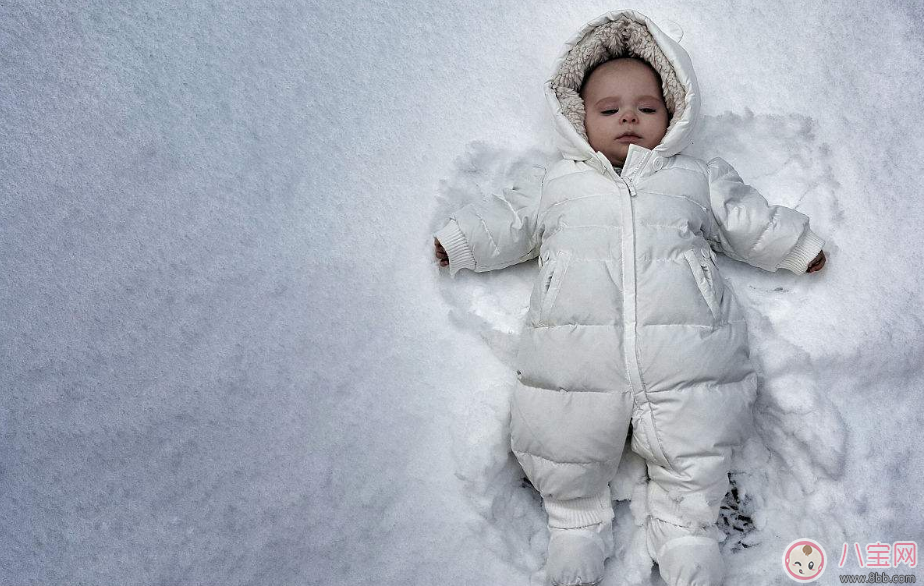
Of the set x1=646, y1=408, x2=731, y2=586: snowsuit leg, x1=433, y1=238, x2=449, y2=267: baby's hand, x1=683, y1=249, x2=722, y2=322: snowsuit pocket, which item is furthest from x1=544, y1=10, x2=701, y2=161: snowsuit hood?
x1=646, y1=408, x2=731, y2=586: snowsuit leg

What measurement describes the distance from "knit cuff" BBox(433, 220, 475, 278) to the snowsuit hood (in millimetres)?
304

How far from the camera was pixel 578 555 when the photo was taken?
1.39 m

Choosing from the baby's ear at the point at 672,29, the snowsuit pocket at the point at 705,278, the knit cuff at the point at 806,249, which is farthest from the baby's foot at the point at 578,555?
the baby's ear at the point at 672,29

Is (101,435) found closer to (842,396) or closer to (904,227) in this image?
(842,396)

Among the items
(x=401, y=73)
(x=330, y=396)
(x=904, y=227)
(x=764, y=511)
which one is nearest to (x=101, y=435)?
(x=330, y=396)

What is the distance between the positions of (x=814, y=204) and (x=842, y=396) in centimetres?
44

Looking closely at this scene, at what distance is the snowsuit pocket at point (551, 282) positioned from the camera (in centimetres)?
141

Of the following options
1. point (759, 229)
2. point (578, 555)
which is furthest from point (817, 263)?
point (578, 555)

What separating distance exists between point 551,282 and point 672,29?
2.52 feet

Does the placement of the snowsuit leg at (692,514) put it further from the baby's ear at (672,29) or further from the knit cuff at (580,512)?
the baby's ear at (672,29)

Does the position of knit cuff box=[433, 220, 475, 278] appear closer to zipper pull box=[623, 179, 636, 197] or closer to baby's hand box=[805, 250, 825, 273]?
zipper pull box=[623, 179, 636, 197]

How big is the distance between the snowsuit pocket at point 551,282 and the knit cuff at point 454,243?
0.19m

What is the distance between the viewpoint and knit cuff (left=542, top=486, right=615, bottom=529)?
4.66ft

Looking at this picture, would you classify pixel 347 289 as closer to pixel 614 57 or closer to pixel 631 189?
pixel 631 189
